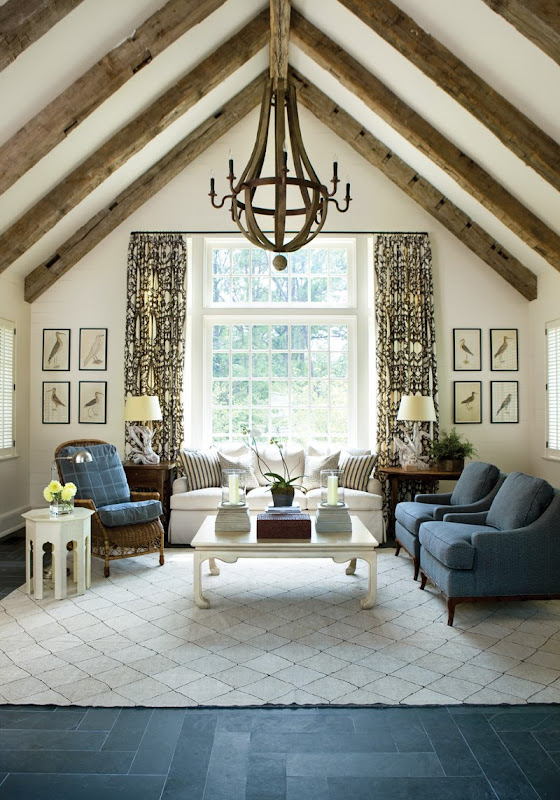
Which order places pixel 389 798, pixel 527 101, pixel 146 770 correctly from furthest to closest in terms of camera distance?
pixel 527 101, pixel 146 770, pixel 389 798

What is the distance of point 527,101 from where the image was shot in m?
4.41

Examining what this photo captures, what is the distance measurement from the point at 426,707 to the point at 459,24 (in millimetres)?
4285

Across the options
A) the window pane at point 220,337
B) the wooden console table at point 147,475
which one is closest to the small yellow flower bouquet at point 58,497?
the wooden console table at point 147,475

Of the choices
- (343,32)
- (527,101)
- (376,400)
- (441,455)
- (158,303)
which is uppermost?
(343,32)

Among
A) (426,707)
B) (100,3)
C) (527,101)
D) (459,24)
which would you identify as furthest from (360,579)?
(100,3)

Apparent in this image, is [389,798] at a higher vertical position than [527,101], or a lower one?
lower

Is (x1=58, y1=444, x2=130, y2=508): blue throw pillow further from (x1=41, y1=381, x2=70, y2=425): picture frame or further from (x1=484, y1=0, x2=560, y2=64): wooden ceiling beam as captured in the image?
(x1=484, y1=0, x2=560, y2=64): wooden ceiling beam

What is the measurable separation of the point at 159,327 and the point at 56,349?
1192 mm

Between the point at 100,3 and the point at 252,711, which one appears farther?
the point at 100,3

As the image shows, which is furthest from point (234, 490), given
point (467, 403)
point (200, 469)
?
point (467, 403)

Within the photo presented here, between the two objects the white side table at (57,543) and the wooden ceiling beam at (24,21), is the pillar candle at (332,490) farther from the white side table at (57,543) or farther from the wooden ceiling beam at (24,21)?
the wooden ceiling beam at (24,21)

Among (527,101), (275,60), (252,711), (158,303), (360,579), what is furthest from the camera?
(158,303)

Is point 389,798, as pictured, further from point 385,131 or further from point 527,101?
point 385,131

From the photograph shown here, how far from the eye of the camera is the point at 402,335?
6.75m
